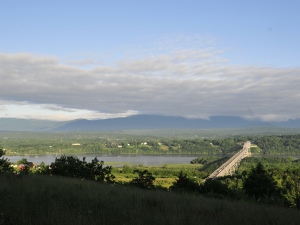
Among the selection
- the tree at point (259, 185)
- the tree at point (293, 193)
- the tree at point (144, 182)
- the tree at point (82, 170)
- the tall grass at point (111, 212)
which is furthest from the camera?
the tree at point (82, 170)

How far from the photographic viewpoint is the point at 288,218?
5273 millimetres

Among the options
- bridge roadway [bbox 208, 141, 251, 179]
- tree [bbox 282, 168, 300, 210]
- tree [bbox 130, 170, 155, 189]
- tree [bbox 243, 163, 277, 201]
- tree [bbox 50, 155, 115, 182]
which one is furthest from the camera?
bridge roadway [bbox 208, 141, 251, 179]

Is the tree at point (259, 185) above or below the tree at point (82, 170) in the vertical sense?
below

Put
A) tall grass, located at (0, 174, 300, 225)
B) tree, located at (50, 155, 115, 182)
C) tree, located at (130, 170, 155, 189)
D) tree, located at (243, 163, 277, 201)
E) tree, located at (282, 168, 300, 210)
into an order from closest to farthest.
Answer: tall grass, located at (0, 174, 300, 225) < tree, located at (282, 168, 300, 210) < tree, located at (130, 170, 155, 189) < tree, located at (243, 163, 277, 201) < tree, located at (50, 155, 115, 182)

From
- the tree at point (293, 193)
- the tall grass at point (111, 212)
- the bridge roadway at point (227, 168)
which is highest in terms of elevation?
the tall grass at point (111, 212)

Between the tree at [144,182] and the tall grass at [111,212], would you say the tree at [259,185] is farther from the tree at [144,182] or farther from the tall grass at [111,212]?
the tall grass at [111,212]

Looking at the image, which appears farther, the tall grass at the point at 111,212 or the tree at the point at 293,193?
the tree at the point at 293,193

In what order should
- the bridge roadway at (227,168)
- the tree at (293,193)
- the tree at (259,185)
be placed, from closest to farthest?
the tree at (293,193), the tree at (259,185), the bridge roadway at (227,168)

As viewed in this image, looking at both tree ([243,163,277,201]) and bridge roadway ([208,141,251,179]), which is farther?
bridge roadway ([208,141,251,179])

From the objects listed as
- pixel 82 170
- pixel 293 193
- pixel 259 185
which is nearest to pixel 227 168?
pixel 293 193

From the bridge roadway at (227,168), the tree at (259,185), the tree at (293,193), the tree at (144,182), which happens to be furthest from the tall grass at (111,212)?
the bridge roadway at (227,168)

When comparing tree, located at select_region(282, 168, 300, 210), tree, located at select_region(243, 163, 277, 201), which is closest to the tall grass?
tree, located at select_region(282, 168, 300, 210)

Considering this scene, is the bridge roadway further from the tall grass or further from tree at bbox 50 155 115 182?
the tall grass

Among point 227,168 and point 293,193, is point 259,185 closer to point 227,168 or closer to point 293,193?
point 293,193
